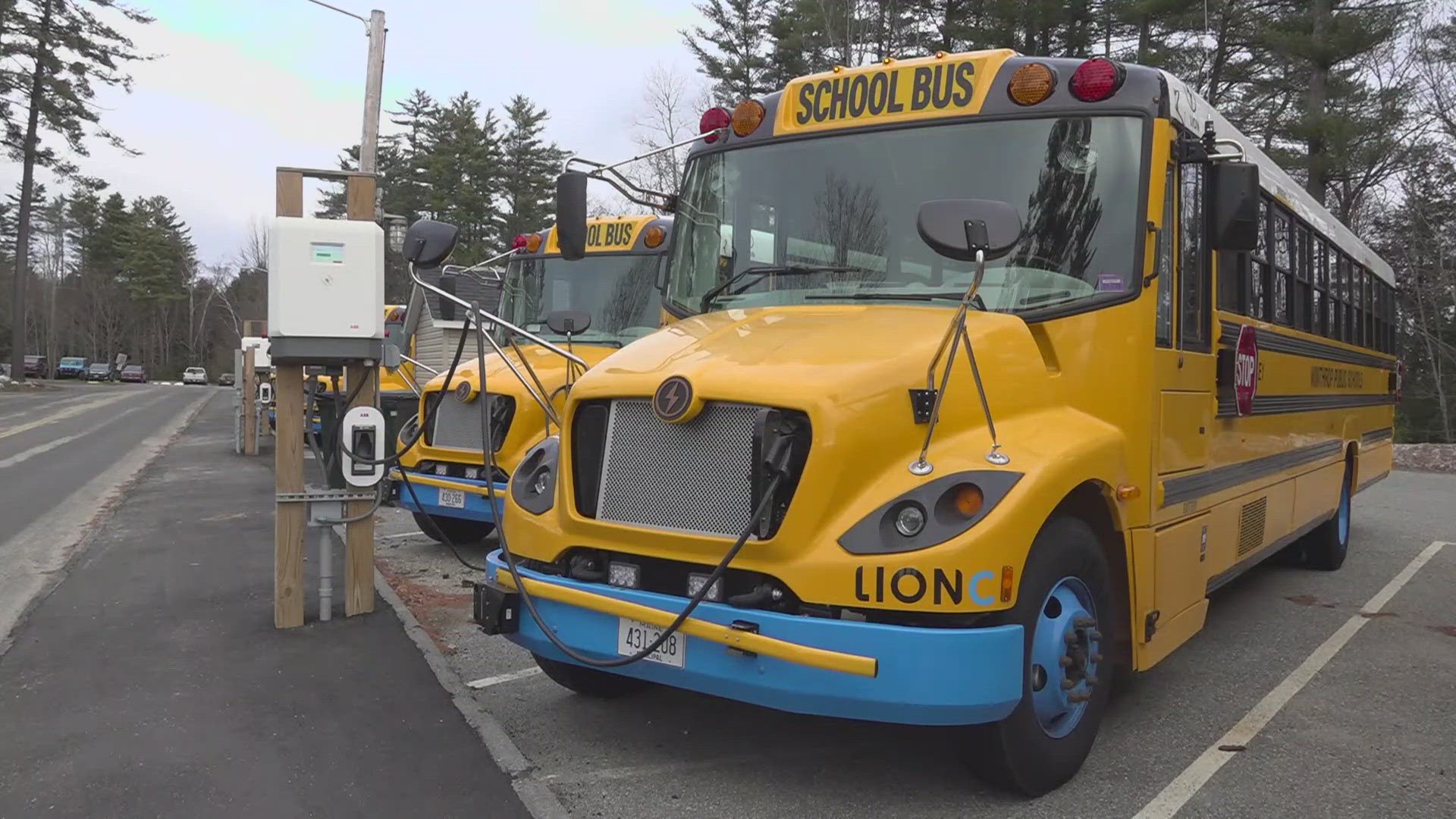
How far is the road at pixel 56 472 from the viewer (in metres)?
7.18

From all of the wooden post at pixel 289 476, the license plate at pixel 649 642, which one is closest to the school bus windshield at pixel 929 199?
→ the license plate at pixel 649 642

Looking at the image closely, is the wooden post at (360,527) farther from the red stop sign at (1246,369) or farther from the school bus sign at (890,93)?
the red stop sign at (1246,369)

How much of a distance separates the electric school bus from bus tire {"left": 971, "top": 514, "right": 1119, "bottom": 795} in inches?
151

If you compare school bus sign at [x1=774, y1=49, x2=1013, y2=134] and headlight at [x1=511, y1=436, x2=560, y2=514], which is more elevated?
school bus sign at [x1=774, y1=49, x2=1013, y2=134]

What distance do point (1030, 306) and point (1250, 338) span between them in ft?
6.48

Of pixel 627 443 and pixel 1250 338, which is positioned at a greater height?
pixel 1250 338

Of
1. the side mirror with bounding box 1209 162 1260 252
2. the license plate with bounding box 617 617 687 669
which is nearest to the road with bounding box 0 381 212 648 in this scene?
the license plate with bounding box 617 617 687 669

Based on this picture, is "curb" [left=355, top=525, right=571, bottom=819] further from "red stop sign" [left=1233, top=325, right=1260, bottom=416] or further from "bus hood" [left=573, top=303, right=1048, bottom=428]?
"red stop sign" [left=1233, top=325, right=1260, bottom=416]

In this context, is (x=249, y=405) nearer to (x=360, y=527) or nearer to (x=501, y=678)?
(x=360, y=527)

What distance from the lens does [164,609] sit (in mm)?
5949

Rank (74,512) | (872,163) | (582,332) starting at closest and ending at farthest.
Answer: (872,163)
(582,332)
(74,512)

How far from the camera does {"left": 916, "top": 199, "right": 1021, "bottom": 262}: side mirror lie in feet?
10.9

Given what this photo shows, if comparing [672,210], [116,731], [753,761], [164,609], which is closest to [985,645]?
[753,761]

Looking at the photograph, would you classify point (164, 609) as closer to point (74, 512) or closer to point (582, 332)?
point (582, 332)
